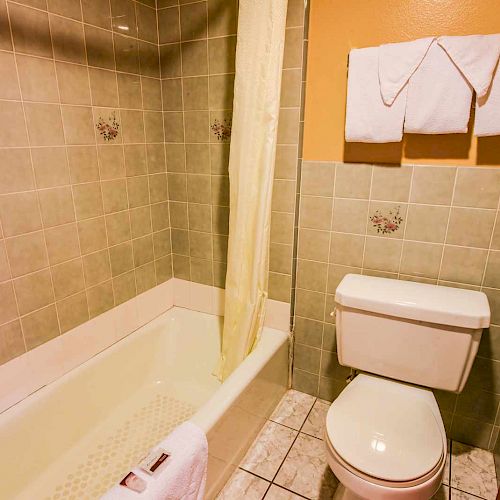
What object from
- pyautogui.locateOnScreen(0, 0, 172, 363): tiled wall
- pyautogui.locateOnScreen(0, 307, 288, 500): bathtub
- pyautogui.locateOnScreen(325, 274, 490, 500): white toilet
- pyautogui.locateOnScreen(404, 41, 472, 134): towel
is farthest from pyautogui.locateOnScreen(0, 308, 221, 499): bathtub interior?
pyautogui.locateOnScreen(404, 41, 472, 134): towel

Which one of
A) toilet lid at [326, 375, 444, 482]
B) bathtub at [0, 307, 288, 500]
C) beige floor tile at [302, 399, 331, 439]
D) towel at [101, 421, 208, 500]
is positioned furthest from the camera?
beige floor tile at [302, 399, 331, 439]

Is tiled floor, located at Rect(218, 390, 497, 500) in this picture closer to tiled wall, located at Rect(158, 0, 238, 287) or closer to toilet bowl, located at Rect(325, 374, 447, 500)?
toilet bowl, located at Rect(325, 374, 447, 500)

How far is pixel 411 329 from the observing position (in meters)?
1.33

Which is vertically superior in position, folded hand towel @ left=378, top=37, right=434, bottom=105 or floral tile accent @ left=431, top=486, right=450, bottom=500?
folded hand towel @ left=378, top=37, right=434, bottom=105

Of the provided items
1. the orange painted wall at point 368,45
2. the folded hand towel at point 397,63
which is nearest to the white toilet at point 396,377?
the orange painted wall at point 368,45

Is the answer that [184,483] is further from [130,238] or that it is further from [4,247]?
Answer: [130,238]

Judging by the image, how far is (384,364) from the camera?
4.65 feet

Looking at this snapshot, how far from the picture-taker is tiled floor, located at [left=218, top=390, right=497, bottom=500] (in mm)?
1423

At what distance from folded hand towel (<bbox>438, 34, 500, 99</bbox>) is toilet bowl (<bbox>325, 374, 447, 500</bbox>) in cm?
109

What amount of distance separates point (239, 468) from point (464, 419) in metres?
1.00

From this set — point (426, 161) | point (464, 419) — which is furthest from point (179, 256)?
point (464, 419)

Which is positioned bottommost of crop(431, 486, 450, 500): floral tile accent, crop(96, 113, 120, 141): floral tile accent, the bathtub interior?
crop(431, 486, 450, 500): floral tile accent

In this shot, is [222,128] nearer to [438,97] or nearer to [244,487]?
[438,97]

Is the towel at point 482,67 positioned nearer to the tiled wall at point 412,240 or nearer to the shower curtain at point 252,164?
the tiled wall at point 412,240
